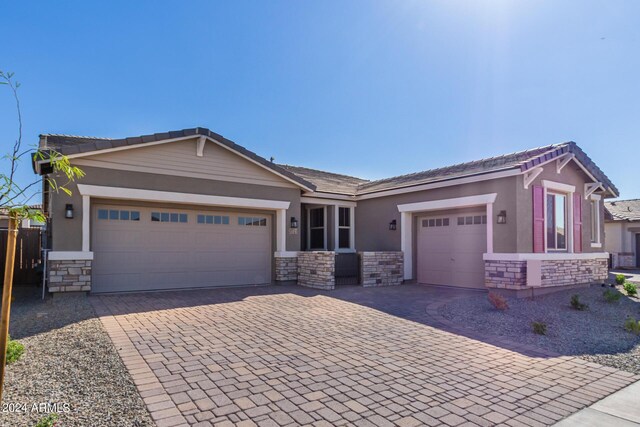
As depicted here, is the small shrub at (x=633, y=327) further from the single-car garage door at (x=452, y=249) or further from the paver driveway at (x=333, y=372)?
the single-car garage door at (x=452, y=249)

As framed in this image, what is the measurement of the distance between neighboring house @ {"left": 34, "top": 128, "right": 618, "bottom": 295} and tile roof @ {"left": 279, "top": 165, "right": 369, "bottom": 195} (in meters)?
0.65

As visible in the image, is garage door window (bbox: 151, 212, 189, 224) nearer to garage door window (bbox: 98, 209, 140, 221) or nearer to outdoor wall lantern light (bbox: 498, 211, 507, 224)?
garage door window (bbox: 98, 209, 140, 221)

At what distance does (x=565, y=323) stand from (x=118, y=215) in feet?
Result: 34.5

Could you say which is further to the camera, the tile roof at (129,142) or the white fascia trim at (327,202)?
the white fascia trim at (327,202)

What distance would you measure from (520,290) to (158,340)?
8.54m

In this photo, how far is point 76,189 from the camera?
895cm

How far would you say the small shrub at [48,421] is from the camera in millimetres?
3023

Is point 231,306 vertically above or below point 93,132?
below

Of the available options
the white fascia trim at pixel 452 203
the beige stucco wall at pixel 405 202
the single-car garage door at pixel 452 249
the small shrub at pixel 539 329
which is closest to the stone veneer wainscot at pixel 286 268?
the beige stucco wall at pixel 405 202

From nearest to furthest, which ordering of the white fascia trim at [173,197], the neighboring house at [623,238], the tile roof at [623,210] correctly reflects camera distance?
the white fascia trim at [173,197] → the neighboring house at [623,238] → the tile roof at [623,210]

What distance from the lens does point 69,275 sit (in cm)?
876

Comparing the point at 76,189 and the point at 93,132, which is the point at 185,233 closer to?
the point at 76,189

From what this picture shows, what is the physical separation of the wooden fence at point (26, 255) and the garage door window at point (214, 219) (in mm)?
5394

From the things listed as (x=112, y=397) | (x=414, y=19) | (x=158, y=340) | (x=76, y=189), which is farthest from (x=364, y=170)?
(x=112, y=397)
